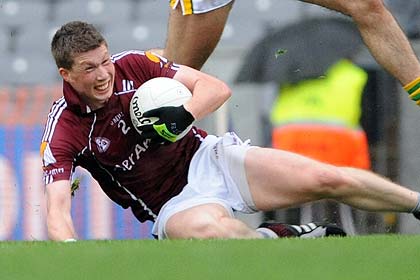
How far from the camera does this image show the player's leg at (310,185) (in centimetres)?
493

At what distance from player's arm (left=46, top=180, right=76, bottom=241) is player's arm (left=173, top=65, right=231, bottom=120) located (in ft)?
1.81

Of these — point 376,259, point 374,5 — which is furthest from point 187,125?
point 376,259

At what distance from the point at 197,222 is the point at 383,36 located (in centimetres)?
103

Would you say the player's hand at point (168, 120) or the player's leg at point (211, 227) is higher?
the player's hand at point (168, 120)

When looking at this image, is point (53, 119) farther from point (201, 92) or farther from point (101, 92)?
point (201, 92)

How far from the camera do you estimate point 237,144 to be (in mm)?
5266

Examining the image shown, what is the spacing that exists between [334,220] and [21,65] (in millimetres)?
1854

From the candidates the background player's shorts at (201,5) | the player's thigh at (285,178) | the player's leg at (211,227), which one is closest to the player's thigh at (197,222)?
the player's leg at (211,227)

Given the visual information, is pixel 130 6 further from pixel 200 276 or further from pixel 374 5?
pixel 200 276

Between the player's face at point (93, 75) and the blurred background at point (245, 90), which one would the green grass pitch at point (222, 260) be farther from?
the blurred background at point (245, 90)

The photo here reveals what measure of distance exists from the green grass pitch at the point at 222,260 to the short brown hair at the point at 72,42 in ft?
3.75

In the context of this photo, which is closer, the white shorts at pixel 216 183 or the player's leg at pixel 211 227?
the player's leg at pixel 211 227

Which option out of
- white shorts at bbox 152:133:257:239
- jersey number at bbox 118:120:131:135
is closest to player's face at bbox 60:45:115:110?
jersey number at bbox 118:120:131:135

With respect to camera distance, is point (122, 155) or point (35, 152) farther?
point (35, 152)
